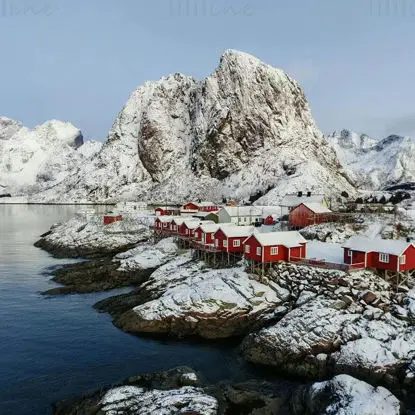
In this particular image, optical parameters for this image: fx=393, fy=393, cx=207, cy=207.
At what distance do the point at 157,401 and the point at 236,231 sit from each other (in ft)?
103

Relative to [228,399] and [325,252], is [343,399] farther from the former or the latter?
[325,252]

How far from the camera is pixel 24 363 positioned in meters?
30.0

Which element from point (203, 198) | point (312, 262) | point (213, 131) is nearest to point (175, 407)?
point (312, 262)

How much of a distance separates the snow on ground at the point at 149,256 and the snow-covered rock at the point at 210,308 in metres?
15.8

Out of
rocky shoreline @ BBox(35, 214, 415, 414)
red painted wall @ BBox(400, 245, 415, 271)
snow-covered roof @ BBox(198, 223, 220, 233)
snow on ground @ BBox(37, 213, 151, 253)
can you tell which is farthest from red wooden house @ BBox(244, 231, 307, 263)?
snow on ground @ BBox(37, 213, 151, 253)

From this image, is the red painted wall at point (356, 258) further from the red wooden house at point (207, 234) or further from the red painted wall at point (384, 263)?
the red wooden house at point (207, 234)

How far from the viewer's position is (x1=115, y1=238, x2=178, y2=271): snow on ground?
2244 inches

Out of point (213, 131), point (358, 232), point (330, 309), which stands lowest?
point (330, 309)

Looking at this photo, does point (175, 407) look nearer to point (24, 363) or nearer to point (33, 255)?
point (24, 363)

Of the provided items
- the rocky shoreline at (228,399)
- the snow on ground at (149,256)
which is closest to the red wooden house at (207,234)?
the snow on ground at (149,256)

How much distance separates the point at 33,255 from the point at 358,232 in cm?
5758

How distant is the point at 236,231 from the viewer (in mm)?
51719

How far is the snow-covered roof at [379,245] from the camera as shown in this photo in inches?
1507

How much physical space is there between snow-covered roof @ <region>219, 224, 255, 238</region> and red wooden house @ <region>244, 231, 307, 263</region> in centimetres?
621
